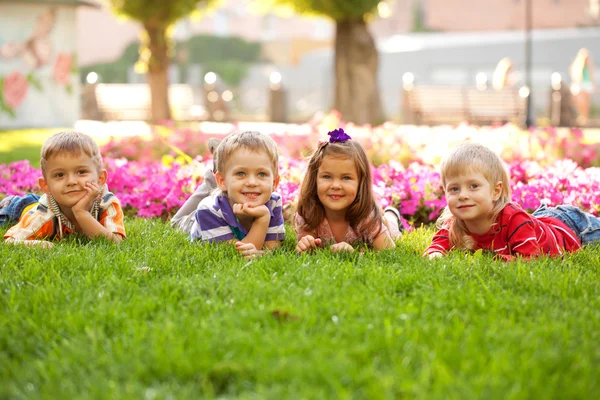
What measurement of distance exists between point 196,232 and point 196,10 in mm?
17640

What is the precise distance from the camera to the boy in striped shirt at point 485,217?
4.62 metres

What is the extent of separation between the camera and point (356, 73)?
16875mm

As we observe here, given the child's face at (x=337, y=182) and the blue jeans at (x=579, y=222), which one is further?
the blue jeans at (x=579, y=222)

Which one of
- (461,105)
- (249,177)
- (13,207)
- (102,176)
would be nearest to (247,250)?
(249,177)

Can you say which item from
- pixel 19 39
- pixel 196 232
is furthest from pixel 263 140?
pixel 19 39

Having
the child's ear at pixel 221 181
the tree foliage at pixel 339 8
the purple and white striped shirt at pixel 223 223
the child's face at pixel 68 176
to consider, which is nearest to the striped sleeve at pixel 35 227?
the child's face at pixel 68 176

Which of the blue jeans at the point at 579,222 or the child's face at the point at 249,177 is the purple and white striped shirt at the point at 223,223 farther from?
the blue jeans at the point at 579,222

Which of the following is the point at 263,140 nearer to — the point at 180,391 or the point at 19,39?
the point at 180,391

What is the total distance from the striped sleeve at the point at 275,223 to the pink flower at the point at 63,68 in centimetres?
1423

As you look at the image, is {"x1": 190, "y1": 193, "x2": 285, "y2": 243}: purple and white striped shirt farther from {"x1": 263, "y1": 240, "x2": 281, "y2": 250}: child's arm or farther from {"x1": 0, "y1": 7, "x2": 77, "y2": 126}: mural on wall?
{"x1": 0, "y1": 7, "x2": 77, "y2": 126}: mural on wall

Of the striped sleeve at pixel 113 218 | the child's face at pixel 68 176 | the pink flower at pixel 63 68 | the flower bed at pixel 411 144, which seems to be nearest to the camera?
the child's face at pixel 68 176

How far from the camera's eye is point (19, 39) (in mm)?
17031

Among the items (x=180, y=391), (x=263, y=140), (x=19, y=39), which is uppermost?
(x=19, y=39)

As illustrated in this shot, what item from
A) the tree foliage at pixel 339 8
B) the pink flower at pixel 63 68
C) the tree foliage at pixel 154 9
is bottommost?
the pink flower at pixel 63 68
